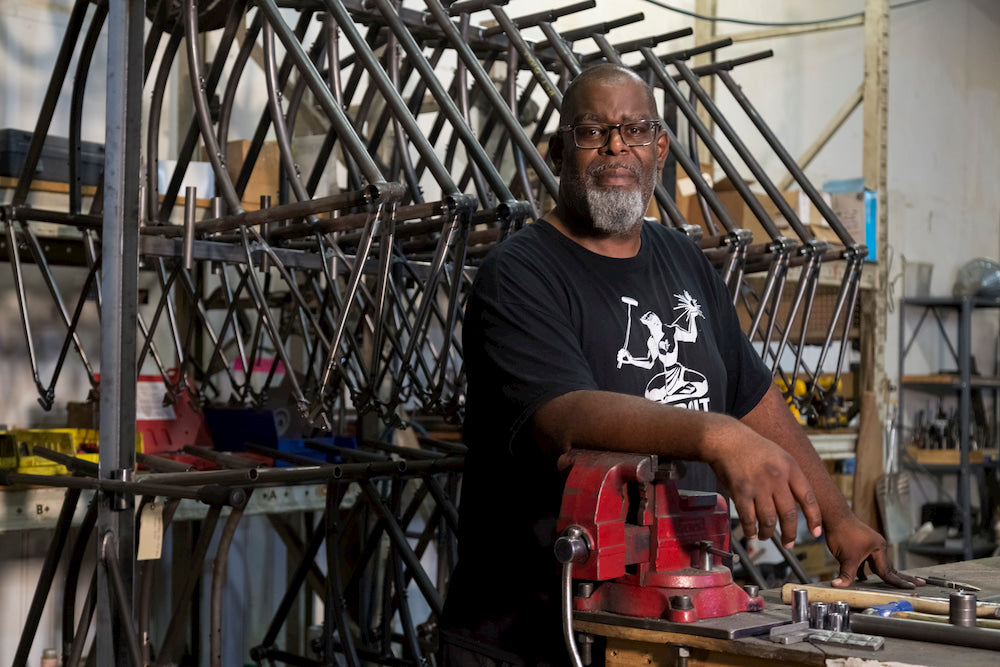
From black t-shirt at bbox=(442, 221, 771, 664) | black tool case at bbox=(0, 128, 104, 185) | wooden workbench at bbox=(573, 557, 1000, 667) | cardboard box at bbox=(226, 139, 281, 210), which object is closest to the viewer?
wooden workbench at bbox=(573, 557, 1000, 667)

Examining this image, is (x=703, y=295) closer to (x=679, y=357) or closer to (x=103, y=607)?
(x=679, y=357)

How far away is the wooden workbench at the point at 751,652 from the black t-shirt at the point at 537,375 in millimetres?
195

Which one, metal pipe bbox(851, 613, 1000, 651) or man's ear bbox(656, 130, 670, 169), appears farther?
man's ear bbox(656, 130, 670, 169)

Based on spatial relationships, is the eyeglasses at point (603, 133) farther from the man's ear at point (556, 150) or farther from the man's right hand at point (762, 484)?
the man's right hand at point (762, 484)

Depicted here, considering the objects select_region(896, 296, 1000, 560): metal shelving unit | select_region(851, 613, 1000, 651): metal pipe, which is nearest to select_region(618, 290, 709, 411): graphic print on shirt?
select_region(851, 613, 1000, 651): metal pipe

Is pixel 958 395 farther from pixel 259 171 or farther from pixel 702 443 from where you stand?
pixel 702 443

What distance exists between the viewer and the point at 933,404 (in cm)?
794

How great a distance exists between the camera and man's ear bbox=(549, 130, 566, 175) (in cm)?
187

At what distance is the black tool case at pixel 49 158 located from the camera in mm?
3246

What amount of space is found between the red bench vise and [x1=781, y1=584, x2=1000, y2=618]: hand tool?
0.52ft

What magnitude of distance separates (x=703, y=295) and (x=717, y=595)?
0.65 metres

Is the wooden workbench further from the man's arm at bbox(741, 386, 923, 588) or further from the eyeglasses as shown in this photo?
the eyeglasses

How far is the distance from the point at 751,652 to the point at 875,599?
347 millimetres

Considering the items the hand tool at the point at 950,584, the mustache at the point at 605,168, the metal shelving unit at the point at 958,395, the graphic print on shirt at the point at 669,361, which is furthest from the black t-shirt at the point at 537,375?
the metal shelving unit at the point at 958,395
